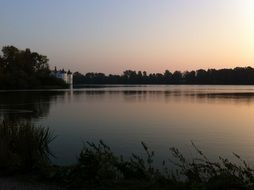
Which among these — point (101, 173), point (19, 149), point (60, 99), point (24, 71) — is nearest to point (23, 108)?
point (60, 99)

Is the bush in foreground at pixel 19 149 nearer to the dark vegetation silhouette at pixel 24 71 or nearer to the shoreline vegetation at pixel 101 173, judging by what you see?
the shoreline vegetation at pixel 101 173

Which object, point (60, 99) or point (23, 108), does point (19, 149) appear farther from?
point (60, 99)

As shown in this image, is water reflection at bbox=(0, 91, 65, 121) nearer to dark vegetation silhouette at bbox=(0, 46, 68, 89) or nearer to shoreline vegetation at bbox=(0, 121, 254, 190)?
shoreline vegetation at bbox=(0, 121, 254, 190)

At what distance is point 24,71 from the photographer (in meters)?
151

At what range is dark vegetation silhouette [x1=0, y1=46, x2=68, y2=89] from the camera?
460ft

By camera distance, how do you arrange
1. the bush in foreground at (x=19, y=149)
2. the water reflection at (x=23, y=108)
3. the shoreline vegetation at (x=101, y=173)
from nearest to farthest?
the shoreline vegetation at (x=101, y=173) < the bush in foreground at (x=19, y=149) < the water reflection at (x=23, y=108)

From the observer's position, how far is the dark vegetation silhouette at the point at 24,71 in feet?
460

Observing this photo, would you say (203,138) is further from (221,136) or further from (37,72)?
(37,72)

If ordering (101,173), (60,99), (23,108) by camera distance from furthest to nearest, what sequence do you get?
(60,99), (23,108), (101,173)

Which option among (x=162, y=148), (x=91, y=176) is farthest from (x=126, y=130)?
(x=91, y=176)

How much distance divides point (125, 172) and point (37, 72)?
154 meters

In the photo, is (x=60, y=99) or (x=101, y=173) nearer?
(x=101, y=173)

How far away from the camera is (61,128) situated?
3228cm

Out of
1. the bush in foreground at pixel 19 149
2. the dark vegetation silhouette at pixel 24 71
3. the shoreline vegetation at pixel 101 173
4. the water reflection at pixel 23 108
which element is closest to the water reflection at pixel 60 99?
the water reflection at pixel 23 108
